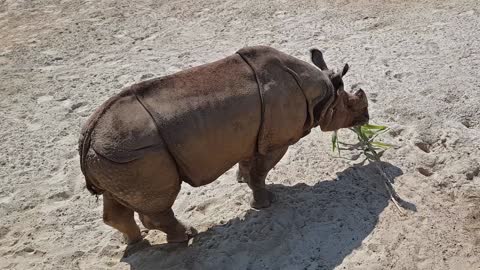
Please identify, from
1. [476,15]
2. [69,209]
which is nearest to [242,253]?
[69,209]

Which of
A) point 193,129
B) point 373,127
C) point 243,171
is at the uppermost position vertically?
point 193,129

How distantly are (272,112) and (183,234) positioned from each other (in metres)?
1.38

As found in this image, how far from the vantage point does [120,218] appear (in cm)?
548

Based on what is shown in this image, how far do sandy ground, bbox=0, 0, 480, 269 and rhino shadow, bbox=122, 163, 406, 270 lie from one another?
0.01m

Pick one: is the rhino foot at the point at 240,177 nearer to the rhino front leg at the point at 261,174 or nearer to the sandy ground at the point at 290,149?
the sandy ground at the point at 290,149

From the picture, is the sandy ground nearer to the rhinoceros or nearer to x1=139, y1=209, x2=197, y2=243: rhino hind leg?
x1=139, y1=209, x2=197, y2=243: rhino hind leg

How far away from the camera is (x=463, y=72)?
8.05 m

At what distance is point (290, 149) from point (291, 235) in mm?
1546

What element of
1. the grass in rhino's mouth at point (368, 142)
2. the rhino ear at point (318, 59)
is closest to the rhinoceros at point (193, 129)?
the rhino ear at point (318, 59)

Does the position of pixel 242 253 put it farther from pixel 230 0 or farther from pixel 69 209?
pixel 230 0

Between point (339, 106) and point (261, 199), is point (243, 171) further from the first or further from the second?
point (339, 106)

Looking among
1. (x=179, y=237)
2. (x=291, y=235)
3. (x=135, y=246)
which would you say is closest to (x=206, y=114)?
(x=179, y=237)

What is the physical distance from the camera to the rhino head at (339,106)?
239 inches

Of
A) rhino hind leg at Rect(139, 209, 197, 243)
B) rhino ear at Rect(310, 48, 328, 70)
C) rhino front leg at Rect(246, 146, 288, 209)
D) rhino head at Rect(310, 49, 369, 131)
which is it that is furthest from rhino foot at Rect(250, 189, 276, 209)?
rhino ear at Rect(310, 48, 328, 70)
